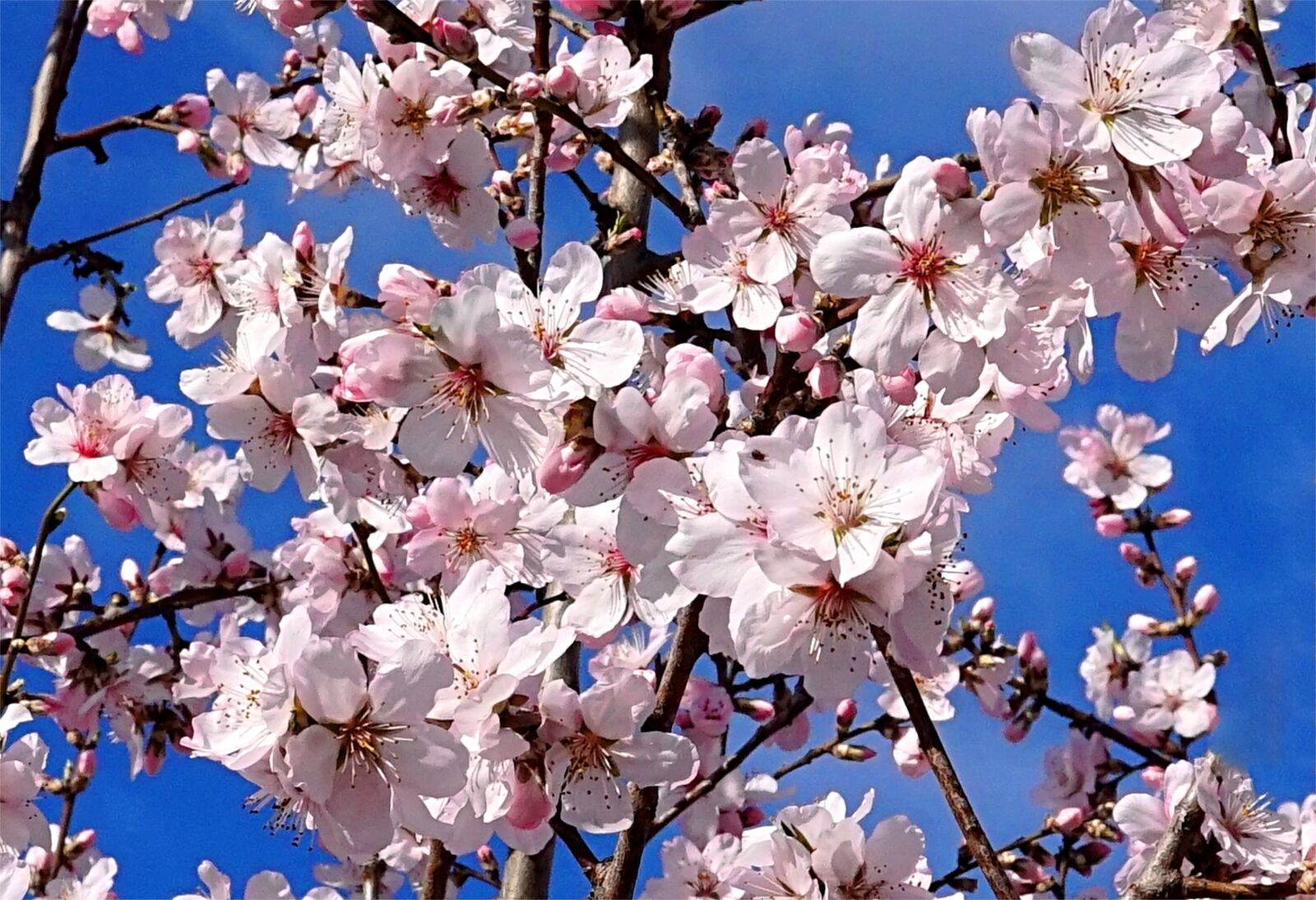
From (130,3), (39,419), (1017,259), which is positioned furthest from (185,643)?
(1017,259)

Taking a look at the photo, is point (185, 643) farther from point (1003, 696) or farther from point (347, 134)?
point (1003, 696)

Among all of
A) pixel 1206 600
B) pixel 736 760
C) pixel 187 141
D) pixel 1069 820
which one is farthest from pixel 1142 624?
pixel 187 141

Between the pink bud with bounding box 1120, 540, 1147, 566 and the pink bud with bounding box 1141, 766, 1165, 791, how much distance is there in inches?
40.9

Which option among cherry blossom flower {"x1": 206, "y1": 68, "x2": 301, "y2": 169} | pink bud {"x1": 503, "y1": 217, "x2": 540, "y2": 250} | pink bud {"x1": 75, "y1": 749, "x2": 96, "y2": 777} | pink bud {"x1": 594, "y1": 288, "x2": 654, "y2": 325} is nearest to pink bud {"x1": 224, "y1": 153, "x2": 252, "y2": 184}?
cherry blossom flower {"x1": 206, "y1": 68, "x2": 301, "y2": 169}

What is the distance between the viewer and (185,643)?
379 cm

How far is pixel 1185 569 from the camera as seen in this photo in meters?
4.56

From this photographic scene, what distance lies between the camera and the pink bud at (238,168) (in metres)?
4.51

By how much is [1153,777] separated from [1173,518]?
1.32 metres

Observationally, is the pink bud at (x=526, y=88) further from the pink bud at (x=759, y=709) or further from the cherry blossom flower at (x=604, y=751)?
the pink bud at (x=759, y=709)

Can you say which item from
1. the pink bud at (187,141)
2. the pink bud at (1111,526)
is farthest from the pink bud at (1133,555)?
the pink bud at (187,141)

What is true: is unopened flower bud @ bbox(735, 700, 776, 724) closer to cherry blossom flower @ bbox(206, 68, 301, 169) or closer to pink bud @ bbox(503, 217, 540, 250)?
pink bud @ bbox(503, 217, 540, 250)

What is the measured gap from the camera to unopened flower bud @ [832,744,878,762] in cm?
317

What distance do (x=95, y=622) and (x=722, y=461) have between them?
8.58ft

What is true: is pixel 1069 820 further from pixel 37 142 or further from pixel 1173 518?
pixel 37 142
